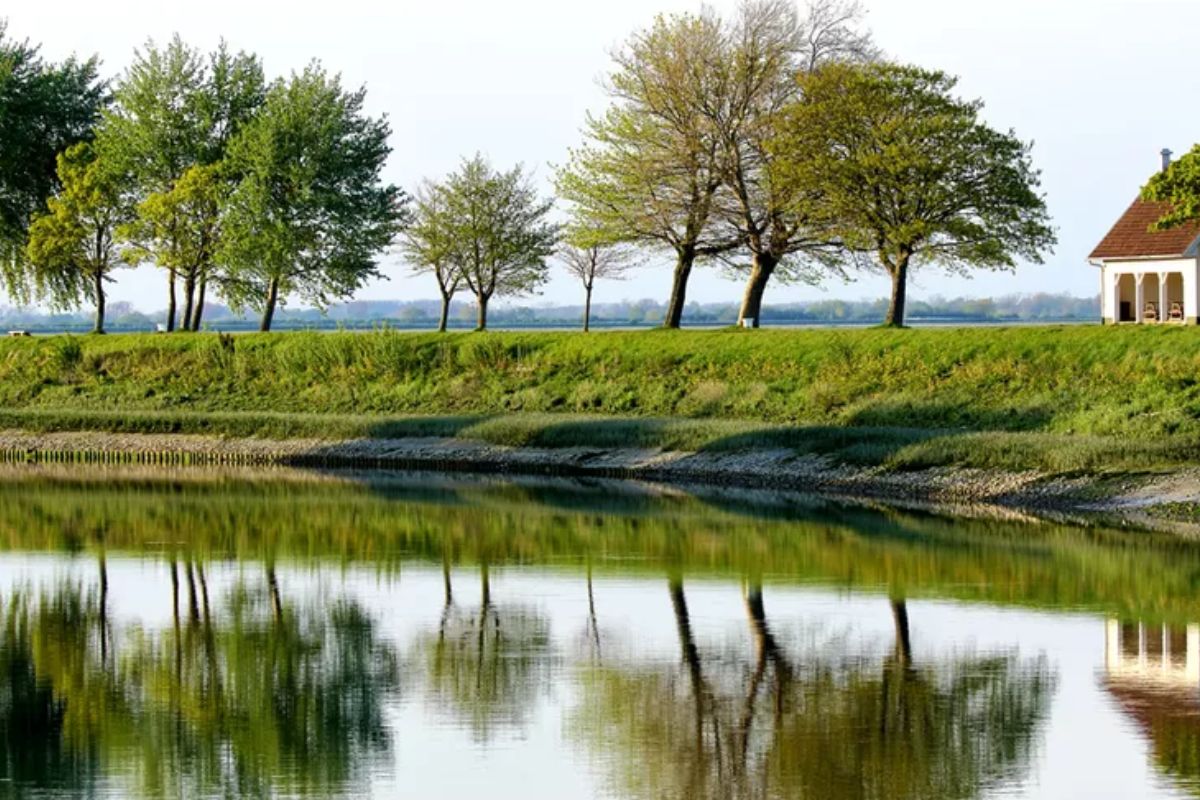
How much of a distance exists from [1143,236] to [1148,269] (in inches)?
46.0

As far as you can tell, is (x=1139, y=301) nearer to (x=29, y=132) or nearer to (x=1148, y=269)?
(x=1148, y=269)

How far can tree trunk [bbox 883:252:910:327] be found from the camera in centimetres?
6375

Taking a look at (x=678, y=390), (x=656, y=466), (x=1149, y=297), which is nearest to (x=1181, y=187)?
(x=1149, y=297)

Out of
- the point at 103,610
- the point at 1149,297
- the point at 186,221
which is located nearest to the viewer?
the point at 103,610

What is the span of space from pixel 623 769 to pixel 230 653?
25.4ft

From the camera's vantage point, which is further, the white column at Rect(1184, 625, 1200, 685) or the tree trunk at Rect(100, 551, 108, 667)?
the tree trunk at Rect(100, 551, 108, 667)

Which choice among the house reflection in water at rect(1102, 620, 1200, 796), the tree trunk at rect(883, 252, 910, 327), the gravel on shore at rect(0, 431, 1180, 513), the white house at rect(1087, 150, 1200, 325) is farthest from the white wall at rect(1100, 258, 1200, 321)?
the house reflection in water at rect(1102, 620, 1200, 796)

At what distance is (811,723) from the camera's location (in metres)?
20.7

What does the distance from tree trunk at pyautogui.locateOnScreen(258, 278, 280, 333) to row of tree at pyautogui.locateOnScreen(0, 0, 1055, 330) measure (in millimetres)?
154

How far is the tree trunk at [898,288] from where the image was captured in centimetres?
6375

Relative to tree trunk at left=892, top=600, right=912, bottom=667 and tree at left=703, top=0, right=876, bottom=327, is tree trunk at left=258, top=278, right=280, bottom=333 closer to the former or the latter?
tree at left=703, top=0, right=876, bottom=327

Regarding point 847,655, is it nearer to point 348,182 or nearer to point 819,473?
point 819,473

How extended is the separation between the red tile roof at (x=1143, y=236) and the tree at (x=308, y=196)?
24.8 m

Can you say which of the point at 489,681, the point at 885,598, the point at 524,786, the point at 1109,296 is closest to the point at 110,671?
the point at 489,681
